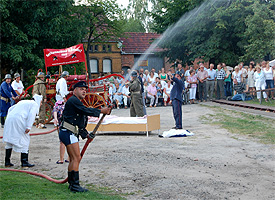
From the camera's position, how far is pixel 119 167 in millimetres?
8805

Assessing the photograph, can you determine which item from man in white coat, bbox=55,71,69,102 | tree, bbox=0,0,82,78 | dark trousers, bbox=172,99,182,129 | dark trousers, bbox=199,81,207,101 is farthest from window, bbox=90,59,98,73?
dark trousers, bbox=172,99,182,129

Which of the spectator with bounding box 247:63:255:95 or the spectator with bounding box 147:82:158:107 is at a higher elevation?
the spectator with bounding box 247:63:255:95

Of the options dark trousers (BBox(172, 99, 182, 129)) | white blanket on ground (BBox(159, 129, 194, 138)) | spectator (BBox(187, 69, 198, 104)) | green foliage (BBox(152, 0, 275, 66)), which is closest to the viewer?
white blanket on ground (BBox(159, 129, 194, 138))

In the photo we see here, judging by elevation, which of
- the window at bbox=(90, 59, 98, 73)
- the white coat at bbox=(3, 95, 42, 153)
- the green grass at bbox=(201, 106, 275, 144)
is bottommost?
the green grass at bbox=(201, 106, 275, 144)

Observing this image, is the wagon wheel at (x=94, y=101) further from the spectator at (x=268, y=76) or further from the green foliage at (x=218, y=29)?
the green foliage at (x=218, y=29)

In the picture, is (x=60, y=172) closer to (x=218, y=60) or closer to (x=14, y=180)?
(x=14, y=180)

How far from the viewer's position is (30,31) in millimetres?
27172

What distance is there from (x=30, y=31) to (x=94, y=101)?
10931 mm

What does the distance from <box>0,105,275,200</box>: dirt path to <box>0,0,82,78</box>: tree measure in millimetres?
14301

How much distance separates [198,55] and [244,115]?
43.7ft

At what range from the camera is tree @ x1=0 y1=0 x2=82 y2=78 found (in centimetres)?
2606

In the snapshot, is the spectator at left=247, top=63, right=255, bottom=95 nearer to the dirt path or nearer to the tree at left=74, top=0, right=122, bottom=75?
the dirt path

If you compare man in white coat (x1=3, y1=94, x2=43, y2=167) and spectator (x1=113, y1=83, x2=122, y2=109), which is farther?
spectator (x1=113, y1=83, x2=122, y2=109)

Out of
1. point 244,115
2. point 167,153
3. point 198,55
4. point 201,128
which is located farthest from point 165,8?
point 167,153
